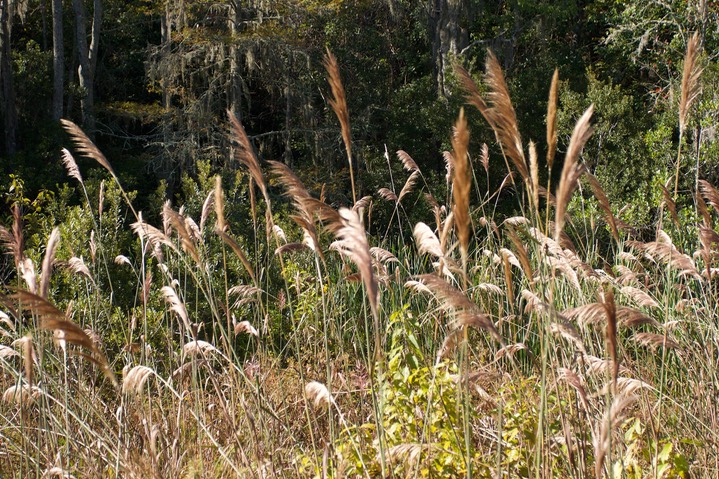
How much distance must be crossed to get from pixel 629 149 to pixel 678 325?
1147 centimetres

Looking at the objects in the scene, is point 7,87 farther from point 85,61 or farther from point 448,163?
point 448,163

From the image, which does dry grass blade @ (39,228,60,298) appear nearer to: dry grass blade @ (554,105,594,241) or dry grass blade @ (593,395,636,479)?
dry grass blade @ (554,105,594,241)

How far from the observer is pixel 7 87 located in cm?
1195

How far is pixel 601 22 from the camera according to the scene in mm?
17406

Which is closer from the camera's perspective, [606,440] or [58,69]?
[606,440]

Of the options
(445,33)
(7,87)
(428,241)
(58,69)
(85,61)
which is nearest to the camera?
(428,241)

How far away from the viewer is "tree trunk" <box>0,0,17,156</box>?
38.2 feet

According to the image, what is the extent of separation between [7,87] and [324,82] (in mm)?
6138

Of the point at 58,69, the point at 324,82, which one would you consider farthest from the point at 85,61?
the point at 324,82

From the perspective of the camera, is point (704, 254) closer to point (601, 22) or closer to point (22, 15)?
point (22, 15)

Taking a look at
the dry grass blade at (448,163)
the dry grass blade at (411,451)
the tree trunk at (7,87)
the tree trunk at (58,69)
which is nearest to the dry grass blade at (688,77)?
the dry grass blade at (448,163)

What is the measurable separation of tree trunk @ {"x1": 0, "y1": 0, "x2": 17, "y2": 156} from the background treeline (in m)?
0.03

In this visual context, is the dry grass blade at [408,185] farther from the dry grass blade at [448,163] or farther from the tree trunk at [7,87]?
the tree trunk at [7,87]

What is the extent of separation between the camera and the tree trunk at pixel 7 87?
11.6m
